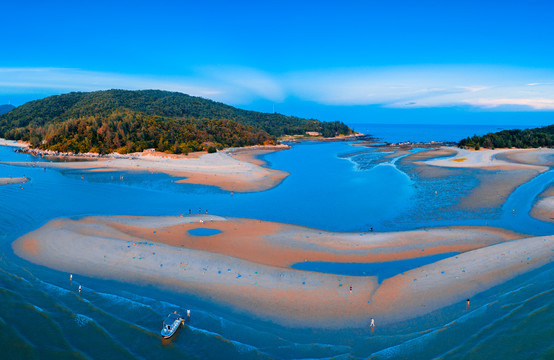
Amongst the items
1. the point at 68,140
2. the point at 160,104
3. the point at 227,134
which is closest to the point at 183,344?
the point at 68,140

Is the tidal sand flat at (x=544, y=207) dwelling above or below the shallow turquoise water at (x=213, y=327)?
above

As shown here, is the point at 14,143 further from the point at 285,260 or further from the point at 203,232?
the point at 285,260

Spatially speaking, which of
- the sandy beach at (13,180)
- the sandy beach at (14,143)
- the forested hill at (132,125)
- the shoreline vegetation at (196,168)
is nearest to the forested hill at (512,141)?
the forested hill at (132,125)

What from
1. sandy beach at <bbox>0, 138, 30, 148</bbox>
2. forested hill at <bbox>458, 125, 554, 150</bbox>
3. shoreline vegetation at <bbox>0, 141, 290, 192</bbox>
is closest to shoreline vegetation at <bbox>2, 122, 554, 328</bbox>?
shoreline vegetation at <bbox>0, 141, 290, 192</bbox>

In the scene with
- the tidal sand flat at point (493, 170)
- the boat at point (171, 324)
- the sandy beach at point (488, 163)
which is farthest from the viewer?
the sandy beach at point (488, 163)

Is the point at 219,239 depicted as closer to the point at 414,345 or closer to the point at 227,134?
the point at 414,345

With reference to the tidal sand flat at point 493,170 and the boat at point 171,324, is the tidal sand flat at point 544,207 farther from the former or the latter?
the boat at point 171,324

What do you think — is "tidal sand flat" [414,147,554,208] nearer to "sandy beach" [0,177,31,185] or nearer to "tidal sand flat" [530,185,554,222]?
"tidal sand flat" [530,185,554,222]
